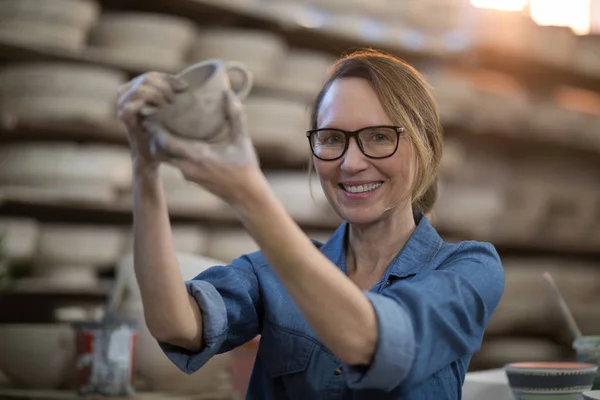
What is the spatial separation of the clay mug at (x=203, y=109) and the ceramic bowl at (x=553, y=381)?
0.65m

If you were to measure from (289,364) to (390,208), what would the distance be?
280 millimetres

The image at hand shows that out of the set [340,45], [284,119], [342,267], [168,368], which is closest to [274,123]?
[284,119]

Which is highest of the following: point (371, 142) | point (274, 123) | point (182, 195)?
point (371, 142)

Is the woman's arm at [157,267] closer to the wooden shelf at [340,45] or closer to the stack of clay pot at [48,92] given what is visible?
the stack of clay pot at [48,92]

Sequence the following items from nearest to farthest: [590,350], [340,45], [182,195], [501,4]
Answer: [590,350]
[182,195]
[340,45]
[501,4]

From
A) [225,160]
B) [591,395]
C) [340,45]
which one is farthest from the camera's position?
[340,45]

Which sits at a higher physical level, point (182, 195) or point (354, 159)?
point (354, 159)

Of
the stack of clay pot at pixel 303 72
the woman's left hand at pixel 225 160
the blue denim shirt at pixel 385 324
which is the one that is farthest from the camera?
the stack of clay pot at pixel 303 72

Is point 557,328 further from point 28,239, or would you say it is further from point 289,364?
point 289,364

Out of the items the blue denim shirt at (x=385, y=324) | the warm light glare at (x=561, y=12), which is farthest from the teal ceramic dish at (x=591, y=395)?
the warm light glare at (x=561, y=12)

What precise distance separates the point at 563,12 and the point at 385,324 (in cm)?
369

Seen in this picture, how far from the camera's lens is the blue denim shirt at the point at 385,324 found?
3.04 ft

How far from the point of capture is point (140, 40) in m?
2.49

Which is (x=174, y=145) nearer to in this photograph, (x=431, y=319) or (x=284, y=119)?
(x=431, y=319)
